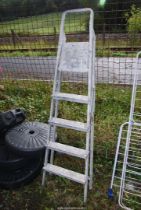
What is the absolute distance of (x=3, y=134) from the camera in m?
3.18

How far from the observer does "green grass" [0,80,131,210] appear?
2.83 m

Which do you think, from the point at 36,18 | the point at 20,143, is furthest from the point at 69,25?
the point at 20,143

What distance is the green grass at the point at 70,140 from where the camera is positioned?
2.83 m

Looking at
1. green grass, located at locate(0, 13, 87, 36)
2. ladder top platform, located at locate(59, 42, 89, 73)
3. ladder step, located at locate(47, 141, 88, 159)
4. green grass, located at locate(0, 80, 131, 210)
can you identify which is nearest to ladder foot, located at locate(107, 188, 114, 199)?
green grass, located at locate(0, 80, 131, 210)

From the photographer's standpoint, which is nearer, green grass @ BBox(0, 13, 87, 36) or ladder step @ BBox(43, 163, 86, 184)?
ladder step @ BBox(43, 163, 86, 184)

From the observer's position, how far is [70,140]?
3.69 meters

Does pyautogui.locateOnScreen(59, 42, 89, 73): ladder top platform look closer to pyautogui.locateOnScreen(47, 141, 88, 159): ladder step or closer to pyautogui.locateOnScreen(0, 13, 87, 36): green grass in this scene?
pyautogui.locateOnScreen(47, 141, 88, 159): ladder step

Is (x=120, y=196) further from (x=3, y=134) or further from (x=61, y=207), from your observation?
(x=3, y=134)

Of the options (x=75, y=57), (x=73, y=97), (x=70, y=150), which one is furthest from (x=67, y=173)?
(x=75, y=57)

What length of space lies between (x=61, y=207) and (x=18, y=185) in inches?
22.1

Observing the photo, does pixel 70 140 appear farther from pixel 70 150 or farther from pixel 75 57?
pixel 75 57

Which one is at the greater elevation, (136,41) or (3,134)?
(136,41)

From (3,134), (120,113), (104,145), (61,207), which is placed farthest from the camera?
(120,113)

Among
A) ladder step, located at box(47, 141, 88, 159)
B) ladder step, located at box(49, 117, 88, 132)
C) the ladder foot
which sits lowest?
the ladder foot
